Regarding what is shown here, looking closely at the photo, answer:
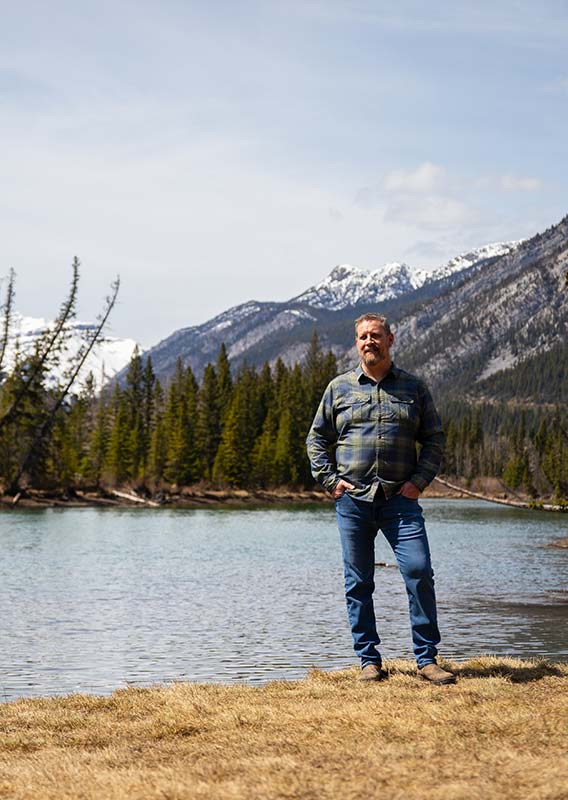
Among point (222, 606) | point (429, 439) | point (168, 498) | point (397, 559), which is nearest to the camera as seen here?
point (397, 559)

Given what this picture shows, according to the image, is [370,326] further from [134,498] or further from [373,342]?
[134,498]

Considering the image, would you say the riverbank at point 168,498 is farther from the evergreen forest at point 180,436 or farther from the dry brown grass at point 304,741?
the dry brown grass at point 304,741

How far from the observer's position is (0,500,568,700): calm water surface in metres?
15.2

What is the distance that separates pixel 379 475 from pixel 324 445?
68 cm

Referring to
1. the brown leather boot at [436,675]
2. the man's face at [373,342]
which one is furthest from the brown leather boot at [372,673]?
the man's face at [373,342]

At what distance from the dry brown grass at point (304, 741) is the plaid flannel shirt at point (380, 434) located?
1.83 m

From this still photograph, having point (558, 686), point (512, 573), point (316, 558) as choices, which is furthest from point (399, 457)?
point (316, 558)

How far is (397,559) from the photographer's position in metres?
9.44

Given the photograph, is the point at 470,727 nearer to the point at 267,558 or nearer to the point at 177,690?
the point at 177,690

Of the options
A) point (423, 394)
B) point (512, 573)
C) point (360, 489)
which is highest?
point (423, 394)

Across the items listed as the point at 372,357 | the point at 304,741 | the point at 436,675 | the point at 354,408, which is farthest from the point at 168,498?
the point at 304,741

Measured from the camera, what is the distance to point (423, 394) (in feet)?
32.0

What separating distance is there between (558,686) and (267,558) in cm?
2861

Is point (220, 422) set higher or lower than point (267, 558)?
higher
